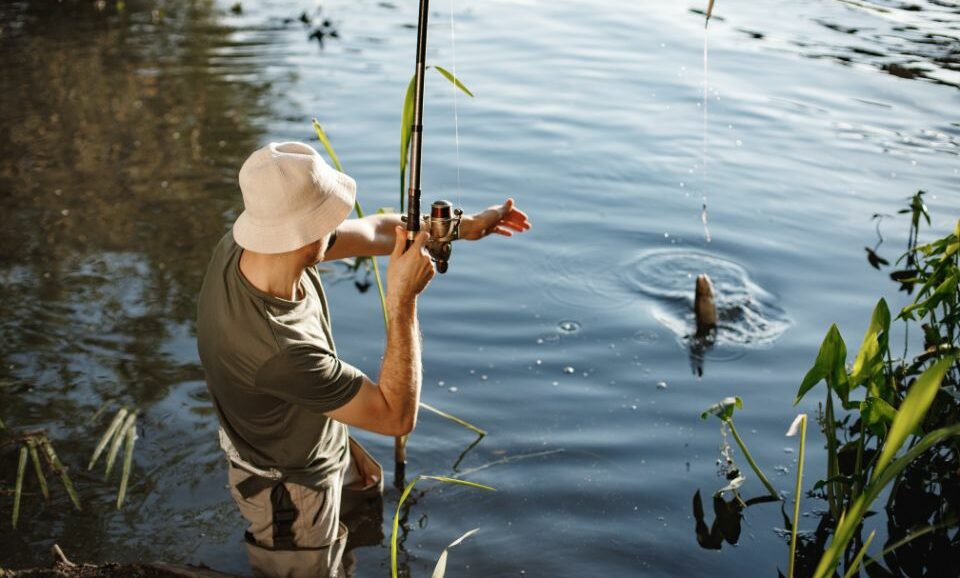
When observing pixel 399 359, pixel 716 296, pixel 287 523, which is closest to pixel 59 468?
pixel 287 523

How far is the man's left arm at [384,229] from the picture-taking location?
3.25 meters

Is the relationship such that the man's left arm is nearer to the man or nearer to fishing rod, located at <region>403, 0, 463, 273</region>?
the man

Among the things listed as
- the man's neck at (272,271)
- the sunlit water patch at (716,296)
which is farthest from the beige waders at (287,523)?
the sunlit water patch at (716,296)

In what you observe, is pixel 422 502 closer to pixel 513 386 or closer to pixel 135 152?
pixel 513 386

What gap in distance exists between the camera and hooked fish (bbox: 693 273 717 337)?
16.8 ft

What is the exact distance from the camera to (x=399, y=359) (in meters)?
2.72

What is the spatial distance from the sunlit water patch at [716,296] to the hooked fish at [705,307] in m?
0.05

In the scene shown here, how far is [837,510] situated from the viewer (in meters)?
3.58

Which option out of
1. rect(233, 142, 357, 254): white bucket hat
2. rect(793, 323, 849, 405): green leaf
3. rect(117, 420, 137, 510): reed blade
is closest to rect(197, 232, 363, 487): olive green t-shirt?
rect(233, 142, 357, 254): white bucket hat

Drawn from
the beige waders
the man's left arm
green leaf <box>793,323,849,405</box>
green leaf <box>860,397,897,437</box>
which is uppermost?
the man's left arm

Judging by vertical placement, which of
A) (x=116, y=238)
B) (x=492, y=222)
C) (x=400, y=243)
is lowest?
(x=116, y=238)

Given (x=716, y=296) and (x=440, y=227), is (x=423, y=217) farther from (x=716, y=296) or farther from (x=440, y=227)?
(x=716, y=296)

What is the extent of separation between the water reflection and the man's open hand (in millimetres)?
1529

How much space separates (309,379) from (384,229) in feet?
2.98
